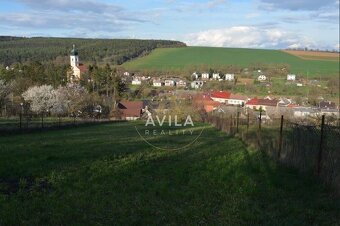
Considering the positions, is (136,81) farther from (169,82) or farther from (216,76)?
(216,76)

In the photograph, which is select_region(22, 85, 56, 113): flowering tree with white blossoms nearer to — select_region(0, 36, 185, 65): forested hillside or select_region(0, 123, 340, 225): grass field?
select_region(0, 36, 185, 65): forested hillside

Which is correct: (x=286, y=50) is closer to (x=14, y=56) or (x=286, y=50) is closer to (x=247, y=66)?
(x=247, y=66)

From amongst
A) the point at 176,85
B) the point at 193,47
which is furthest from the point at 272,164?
the point at 193,47

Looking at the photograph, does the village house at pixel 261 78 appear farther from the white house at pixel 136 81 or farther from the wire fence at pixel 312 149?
the wire fence at pixel 312 149

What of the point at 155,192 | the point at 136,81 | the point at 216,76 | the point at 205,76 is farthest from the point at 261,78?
the point at 155,192

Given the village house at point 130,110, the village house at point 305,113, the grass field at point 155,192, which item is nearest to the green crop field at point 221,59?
the village house at point 130,110

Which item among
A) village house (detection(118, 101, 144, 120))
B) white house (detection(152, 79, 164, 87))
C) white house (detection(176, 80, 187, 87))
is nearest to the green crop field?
white house (detection(176, 80, 187, 87))
